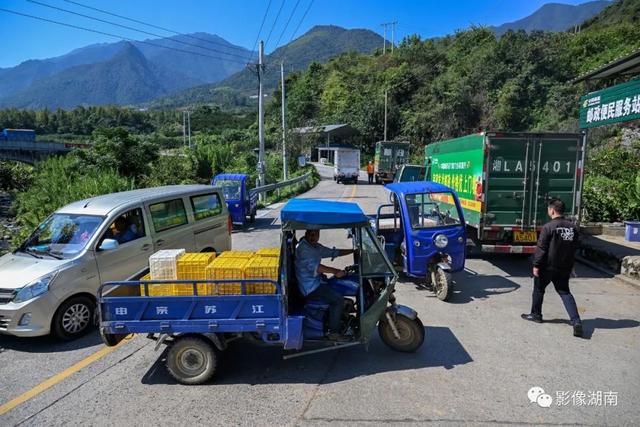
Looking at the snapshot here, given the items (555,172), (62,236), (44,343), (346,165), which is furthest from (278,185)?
(44,343)

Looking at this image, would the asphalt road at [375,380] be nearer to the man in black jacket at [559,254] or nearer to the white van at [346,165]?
the man in black jacket at [559,254]

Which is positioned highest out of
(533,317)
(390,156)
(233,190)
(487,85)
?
(487,85)

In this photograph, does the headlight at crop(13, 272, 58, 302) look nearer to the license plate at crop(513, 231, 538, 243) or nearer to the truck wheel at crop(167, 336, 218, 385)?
the truck wheel at crop(167, 336, 218, 385)

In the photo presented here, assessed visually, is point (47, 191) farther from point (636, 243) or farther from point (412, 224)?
point (636, 243)

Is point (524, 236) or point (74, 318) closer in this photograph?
point (74, 318)

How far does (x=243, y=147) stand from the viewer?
52.3m

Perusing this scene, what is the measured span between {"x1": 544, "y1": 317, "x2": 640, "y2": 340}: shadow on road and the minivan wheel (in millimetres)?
6420

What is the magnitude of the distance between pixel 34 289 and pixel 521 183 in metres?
8.41

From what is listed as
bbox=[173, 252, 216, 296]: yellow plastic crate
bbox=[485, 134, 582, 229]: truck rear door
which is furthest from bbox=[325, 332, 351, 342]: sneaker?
bbox=[485, 134, 582, 229]: truck rear door

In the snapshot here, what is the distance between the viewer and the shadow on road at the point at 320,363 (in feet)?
14.5

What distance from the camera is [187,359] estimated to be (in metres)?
4.34

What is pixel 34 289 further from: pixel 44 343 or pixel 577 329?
pixel 577 329

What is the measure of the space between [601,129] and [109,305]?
31586 mm

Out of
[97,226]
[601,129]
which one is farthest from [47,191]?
[601,129]
